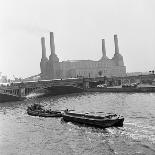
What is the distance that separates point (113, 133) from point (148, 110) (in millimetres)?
24927

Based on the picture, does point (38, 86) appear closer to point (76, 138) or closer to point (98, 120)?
point (98, 120)

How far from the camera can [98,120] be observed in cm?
5703

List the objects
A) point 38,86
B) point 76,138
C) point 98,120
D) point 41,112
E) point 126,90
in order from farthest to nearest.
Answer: point 38,86, point 126,90, point 41,112, point 98,120, point 76,138

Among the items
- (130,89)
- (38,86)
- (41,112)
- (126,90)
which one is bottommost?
(41,112)

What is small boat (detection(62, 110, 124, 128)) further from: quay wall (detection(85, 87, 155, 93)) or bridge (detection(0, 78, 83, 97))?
quay wall (detection(85, 87, 155, 93))

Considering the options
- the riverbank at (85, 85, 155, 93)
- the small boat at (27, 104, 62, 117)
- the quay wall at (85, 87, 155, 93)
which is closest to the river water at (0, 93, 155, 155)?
the small boat at (27, 104, 62, 117)

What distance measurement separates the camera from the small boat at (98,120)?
2196 inches

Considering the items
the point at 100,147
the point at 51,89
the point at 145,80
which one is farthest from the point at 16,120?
the point at 145,80

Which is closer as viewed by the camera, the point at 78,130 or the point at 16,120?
the point at 78,130

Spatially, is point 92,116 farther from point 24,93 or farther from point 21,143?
point 24,93

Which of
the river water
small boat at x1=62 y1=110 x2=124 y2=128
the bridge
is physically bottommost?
the river water

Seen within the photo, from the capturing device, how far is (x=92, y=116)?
2379 inches

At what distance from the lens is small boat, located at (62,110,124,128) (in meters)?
55.8

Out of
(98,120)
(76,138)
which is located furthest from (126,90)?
(76,138)
